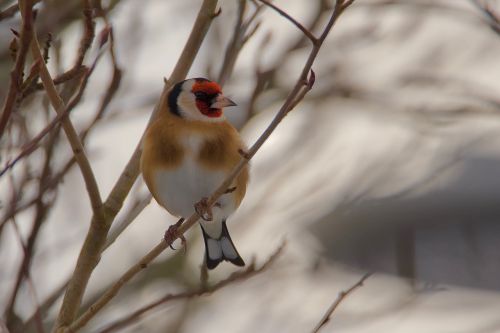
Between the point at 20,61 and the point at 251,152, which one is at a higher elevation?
the point at 20,61

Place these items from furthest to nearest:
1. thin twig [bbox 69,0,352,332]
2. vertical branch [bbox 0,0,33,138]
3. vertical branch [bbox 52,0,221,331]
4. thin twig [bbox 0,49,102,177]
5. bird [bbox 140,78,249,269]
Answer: bird [bbox 140,78,249,269], vertical branch [bbox 52,0,221,331], thin twig [bbox 69,0,352,332], thin twig [bbox 0,49,102,177], vertical branch [bbox 0,0,33,138]

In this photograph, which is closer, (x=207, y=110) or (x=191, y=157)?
(x=191, y=157)

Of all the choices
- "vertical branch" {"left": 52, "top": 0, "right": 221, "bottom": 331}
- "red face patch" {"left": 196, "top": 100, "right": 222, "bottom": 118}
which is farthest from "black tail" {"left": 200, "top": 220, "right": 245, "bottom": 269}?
"vertical branch" {"left": 52, "top": 0, "right": 221, "bottom": 331}

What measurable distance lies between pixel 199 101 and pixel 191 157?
0.33 m

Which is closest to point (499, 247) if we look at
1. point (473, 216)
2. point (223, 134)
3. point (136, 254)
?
point (473, 216)

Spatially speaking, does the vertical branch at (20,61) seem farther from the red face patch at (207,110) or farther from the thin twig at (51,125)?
the red face patch at (207,110)

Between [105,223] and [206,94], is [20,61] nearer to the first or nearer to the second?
[105,223]

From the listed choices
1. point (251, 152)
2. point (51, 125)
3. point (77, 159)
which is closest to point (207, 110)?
point (77, 159)

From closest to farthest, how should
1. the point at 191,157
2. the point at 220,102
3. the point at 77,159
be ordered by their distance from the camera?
the point at 77,159
the point at 191,157
the point at 220,102

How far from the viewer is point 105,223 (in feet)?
9.55

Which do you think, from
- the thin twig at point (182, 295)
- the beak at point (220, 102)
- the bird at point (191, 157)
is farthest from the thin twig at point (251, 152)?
the beak at point (220, 102)

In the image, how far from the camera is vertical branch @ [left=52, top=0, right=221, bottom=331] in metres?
2.82

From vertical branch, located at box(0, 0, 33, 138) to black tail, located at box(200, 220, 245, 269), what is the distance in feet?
5.95

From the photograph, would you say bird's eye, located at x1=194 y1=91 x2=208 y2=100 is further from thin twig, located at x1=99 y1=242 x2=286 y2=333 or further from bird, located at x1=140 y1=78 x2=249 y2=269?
thin twig, located at x1=99 y1=242 x2=286 y2=333
